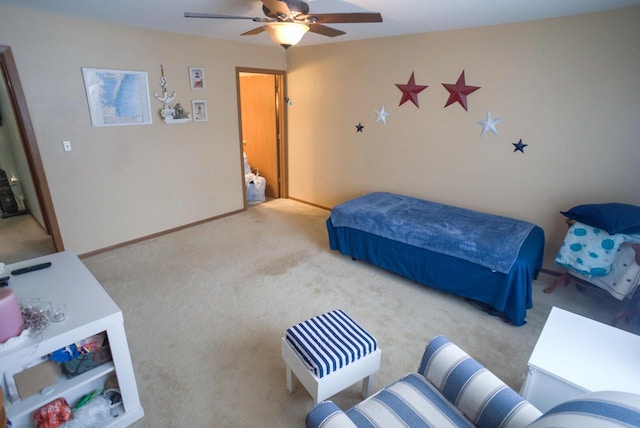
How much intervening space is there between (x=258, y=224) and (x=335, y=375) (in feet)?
10.0

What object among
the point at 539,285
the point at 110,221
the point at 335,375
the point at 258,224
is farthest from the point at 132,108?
the point at 539,285

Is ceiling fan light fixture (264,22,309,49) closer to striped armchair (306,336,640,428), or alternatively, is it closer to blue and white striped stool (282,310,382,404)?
blue and white striped stool (282,310,382,404)

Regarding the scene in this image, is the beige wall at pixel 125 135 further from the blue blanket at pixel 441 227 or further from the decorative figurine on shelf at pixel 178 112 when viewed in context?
the blue blanket at pixel 441 227

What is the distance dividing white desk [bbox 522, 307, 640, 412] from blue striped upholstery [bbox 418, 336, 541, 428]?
34cm

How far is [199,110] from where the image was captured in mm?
4098

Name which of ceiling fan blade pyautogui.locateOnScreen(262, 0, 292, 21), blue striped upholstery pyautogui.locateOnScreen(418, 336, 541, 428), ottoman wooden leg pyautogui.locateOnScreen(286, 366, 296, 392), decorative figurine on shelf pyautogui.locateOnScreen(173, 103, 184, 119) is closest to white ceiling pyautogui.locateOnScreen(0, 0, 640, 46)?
ceiling fan blade pyautogui.locateOnScreen(262, 0, 292, 21)

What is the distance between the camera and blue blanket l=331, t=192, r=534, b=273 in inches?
102

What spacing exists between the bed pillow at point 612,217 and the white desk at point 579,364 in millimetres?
1055

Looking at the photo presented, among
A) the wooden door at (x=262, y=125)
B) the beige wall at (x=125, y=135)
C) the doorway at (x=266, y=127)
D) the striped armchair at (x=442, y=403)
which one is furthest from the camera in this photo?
the wooden door at (x=262, y=125)

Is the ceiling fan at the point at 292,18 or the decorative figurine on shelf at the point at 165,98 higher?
the ceiling fan at the point at 292,18

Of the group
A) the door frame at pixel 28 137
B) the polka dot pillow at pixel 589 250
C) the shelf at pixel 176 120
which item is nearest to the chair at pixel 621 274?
the polka dot pillow at pixel 589 250

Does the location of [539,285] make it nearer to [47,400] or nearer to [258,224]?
[258,224]

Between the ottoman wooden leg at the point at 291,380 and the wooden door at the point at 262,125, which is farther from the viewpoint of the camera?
the wooden door at the point at 262,125

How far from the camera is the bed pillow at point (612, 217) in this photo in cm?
238
